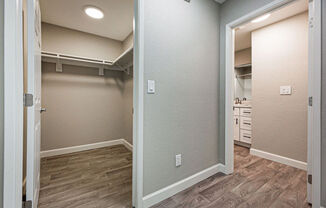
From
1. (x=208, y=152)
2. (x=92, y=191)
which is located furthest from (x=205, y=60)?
(x=92, y=191)

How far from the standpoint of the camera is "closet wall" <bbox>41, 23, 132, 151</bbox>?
8.29 feet

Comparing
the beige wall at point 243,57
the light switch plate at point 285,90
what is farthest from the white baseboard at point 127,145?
the beige wall at point 243,57

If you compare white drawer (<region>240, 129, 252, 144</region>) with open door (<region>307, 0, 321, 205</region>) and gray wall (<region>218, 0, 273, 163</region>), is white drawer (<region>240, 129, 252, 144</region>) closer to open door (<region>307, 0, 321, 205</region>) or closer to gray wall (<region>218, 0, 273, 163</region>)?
gray wall (<region>218, 0, 273, 163</region>)

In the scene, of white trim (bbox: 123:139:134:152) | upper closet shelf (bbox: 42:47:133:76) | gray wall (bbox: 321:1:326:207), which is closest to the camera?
gray wall (bbox: 321:1:326:207)

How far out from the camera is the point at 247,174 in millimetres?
1881

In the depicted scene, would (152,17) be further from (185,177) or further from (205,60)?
(185,177)

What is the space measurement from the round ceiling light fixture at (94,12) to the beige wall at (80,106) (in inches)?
40.7

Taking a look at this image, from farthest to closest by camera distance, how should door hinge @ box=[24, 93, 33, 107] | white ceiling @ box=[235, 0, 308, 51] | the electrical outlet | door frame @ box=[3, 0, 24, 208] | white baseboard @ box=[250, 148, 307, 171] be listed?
white baseboard @ box=[250, 148, 307, 171], white ceiling @ box=[235, 0, 308, 51], the electrical outlet, door hinge @ box=[24, 93, 33, 107], door frame @ box=[3, 0, 24, 208]

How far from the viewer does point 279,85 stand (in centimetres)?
234

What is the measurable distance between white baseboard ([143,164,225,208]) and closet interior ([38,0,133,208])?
0.91ft

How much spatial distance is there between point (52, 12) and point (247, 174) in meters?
3.87

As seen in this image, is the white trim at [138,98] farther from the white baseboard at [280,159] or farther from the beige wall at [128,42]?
the white baseboard at [280,159]

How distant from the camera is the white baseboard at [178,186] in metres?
1.32

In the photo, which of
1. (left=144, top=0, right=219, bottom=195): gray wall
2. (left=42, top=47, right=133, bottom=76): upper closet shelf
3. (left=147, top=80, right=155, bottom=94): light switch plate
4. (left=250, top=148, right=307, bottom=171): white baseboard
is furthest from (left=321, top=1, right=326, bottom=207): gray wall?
(left=42, top=47, right=133, bottom=76): upper closet shelf
